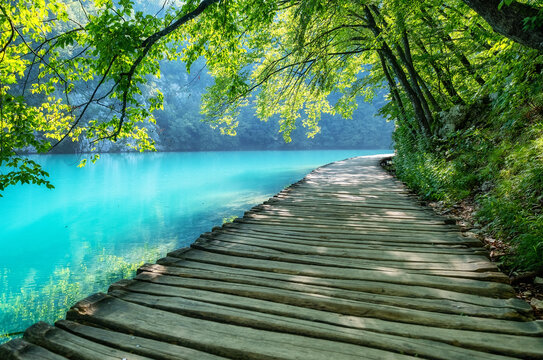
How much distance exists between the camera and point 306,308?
2.15 metres

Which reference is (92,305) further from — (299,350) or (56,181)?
(56,181)

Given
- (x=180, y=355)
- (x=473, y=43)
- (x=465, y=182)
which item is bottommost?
(x=180, y=355)

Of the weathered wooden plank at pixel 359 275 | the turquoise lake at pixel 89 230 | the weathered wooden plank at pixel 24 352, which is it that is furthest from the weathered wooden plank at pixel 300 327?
the turquoise lake at pixel 89 230

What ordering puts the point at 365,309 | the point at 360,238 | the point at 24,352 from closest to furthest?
the point at 24,352 < the point at 365,309 < the point at 360,238

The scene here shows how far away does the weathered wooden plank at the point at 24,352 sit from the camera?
65.5 inches

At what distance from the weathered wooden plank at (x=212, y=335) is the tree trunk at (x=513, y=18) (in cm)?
338

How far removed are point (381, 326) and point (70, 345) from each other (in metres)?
1.90

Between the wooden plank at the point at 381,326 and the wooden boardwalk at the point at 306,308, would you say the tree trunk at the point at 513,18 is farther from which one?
the wooden plank at the point at 381,326

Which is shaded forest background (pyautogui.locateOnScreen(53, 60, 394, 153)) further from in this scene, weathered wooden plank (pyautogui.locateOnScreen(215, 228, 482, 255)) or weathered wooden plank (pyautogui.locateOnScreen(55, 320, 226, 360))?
weathered wooden plank (pyautogui.locateOnScreen(55, 320, 226, 360))

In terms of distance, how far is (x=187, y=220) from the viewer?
11469 mm

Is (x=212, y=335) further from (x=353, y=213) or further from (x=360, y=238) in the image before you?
(x=353, y=213)

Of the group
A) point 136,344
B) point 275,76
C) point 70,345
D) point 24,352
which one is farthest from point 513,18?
point 275,76

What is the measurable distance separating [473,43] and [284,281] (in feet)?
32.9

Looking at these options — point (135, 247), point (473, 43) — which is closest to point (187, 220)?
point (135, 247)
